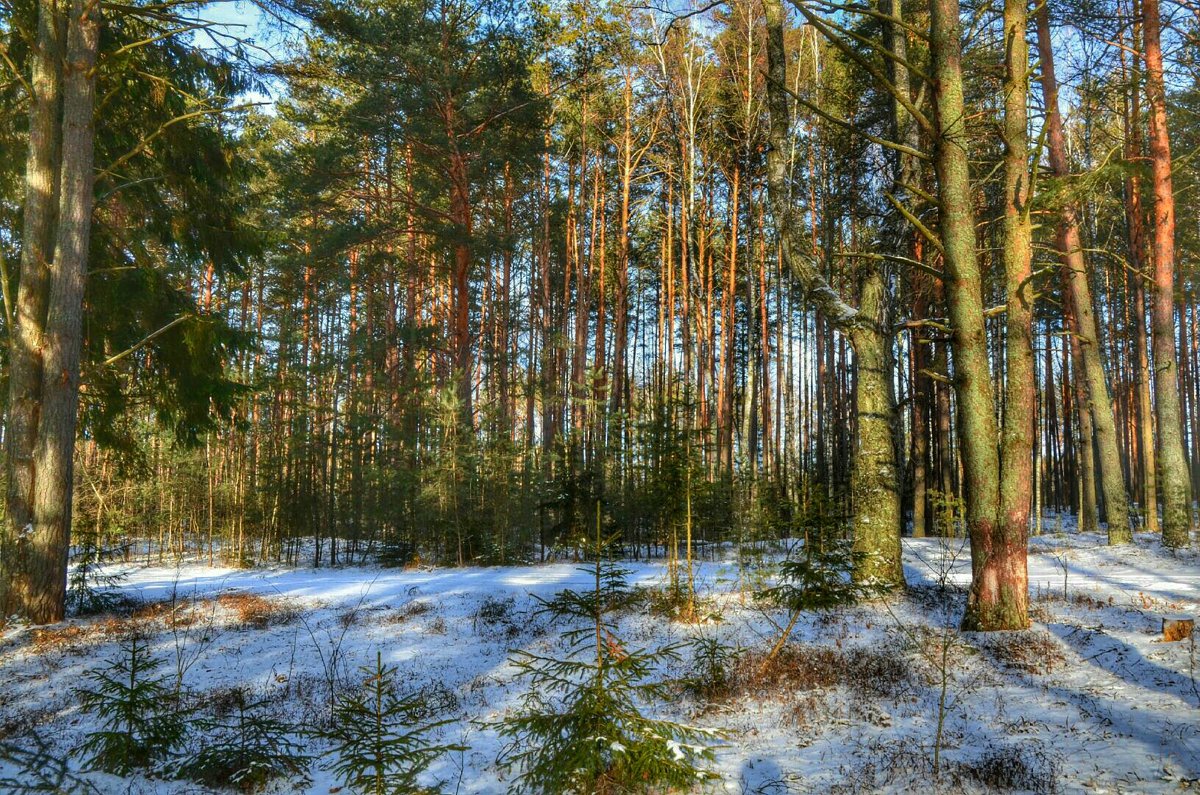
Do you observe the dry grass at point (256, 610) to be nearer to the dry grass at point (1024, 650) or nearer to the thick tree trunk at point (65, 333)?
the thick tree trunk at point (65, 333)

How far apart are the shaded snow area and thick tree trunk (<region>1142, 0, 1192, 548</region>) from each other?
4.64ft

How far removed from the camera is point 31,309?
8.98 metres

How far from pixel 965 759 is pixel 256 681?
6.19 metres

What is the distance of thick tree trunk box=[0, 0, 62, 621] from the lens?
27.7 ft

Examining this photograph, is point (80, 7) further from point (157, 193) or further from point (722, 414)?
point (722, 414)

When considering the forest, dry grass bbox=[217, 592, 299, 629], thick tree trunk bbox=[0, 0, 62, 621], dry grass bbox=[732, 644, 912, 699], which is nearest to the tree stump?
the forest

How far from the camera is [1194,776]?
372cm

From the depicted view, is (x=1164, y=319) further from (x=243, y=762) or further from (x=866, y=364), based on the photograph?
(x=243, y=762)

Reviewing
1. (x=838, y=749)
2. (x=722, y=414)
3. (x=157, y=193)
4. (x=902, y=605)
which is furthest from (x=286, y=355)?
(x=838, y=749)

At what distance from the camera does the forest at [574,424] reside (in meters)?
4.80

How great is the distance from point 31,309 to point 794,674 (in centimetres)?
1023

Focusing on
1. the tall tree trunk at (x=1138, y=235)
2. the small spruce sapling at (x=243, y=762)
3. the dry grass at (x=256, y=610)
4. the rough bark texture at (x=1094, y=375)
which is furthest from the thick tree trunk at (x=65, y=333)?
the tall tree trunk at (x=1138, y=235)

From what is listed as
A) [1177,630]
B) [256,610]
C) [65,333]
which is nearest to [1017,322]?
[1177,630]

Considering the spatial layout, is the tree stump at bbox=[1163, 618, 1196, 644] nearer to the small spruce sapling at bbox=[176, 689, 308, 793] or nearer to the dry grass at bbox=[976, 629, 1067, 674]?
the dry grass at bbox=[976, 629, 1067, 674]
